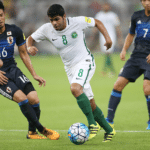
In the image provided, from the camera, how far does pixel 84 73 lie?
5629mm

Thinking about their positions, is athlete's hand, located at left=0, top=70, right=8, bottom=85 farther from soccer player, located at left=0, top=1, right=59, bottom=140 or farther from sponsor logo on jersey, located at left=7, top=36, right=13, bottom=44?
sponsor logo on jersey, located at left=7, top=36, right=13, bottom=44

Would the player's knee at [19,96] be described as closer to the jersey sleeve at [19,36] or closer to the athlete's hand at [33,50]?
the athlete's hand at [33,50]

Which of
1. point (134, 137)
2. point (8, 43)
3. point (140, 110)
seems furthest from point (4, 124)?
point (140, 110)

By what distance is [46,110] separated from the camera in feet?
29.1

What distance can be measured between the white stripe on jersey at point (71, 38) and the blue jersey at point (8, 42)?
0.46 metres

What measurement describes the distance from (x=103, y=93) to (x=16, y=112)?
3.53 metres

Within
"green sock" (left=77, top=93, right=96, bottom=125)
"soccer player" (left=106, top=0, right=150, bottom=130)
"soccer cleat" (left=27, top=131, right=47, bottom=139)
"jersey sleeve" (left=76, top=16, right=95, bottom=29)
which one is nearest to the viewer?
"green sock" (left=77, top=93, right=96, bottom=125)

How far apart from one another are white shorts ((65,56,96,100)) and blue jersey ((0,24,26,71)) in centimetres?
96

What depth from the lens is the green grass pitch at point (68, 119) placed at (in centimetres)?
519

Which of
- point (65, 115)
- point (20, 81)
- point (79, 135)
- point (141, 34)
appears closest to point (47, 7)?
point (65, 115)

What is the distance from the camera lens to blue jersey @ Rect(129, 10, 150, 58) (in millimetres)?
6320

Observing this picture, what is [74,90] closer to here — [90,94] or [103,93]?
[90,94]

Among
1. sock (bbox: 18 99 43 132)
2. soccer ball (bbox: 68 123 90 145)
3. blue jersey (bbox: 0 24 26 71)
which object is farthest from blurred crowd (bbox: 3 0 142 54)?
soccer ball (bbox: 68 123 90 145)

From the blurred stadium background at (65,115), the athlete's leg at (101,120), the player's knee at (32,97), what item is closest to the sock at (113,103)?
the blurred stadium background at (65,115)
